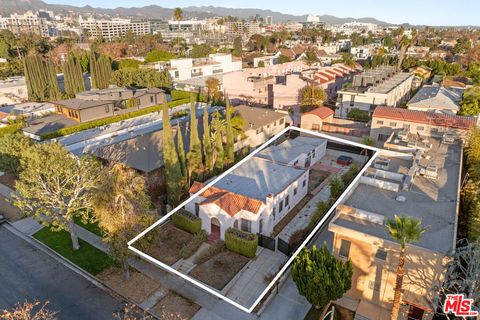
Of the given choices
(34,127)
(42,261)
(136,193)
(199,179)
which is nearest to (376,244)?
(136,193)

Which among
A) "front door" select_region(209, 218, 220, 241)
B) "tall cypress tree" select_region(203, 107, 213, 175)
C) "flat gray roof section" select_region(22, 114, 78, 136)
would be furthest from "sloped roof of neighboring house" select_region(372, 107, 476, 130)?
"flat gray roof section" select_region(22, 114, 78, 136)

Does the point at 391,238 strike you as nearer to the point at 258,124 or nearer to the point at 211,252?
the point at 211,252

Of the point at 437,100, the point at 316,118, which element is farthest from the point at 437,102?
the point at 316,118

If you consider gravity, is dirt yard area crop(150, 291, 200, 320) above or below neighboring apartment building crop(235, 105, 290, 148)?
below

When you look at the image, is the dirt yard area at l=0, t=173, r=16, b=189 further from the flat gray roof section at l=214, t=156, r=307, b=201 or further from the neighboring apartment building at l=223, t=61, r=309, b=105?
the neighboring apartment building at l=223, t=61, r=309, b=105

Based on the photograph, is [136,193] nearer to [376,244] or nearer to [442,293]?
[376,244]

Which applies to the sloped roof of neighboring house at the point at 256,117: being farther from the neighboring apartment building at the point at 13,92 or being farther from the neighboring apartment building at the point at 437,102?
the neighboring apartment building at the point at 13,92

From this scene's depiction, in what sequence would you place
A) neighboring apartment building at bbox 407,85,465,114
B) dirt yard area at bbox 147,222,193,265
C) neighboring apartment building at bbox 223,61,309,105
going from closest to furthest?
dirt yard area at bbox 147,222,193,265, neighboring apartment building at bbox 407,85,465,114, neighboring apartment building at bbox 223,61,309,105
